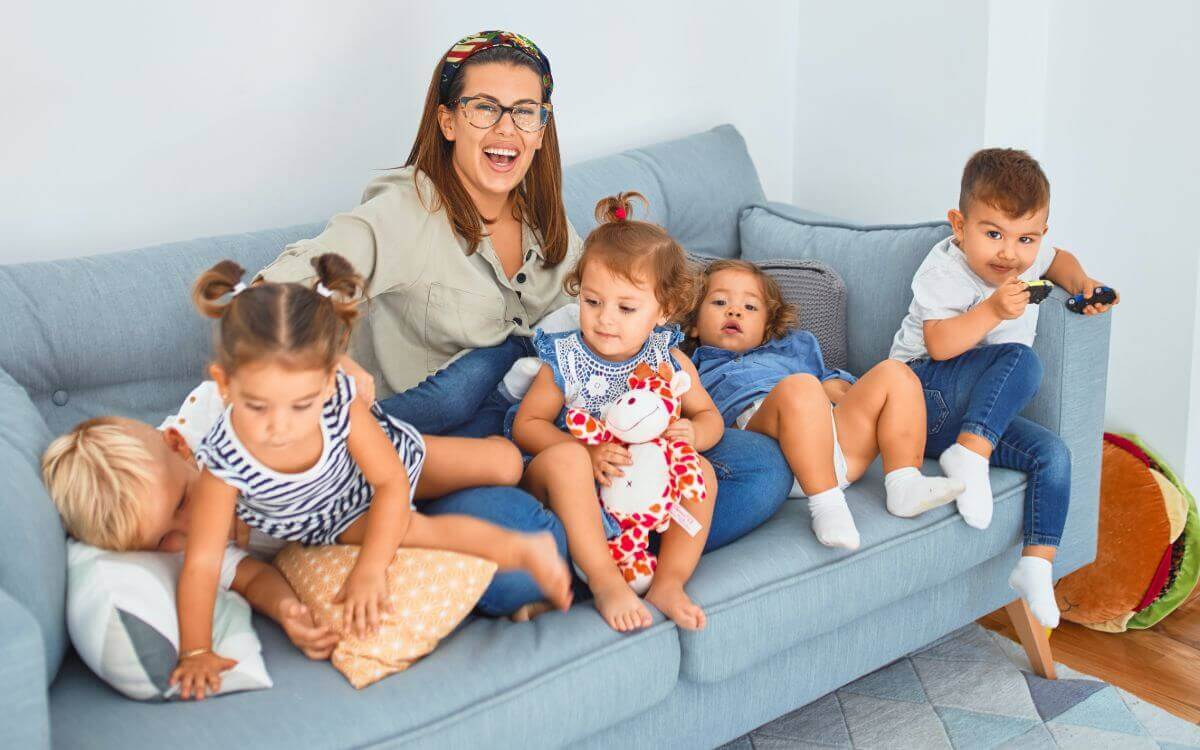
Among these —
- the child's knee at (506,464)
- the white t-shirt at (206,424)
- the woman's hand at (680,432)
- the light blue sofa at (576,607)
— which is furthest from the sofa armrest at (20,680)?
the woman's hand at (680,432)

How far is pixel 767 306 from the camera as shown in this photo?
2.28 metres

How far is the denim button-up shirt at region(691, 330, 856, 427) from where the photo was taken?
213 cm

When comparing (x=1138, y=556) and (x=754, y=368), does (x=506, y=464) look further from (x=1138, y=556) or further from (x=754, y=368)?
(x=1138, y=556)

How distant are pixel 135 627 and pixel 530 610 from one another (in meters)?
0.55

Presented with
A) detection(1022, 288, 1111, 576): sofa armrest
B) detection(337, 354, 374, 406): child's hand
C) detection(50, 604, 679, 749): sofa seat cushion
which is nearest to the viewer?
detection(50, 604, 679, 749): sofa seat cushion

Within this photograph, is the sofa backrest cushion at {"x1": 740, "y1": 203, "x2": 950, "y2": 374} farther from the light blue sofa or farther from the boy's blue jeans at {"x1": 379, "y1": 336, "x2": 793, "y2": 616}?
the boy's blue jeans at {"x1": 379, "y1": 336, "x2": 793, "y2": 616}

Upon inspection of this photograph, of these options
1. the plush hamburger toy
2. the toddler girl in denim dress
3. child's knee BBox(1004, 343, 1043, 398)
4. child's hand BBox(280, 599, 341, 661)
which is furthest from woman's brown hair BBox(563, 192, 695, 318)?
the plush hamburger toy

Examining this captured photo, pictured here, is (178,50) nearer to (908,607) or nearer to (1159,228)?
(908,607)

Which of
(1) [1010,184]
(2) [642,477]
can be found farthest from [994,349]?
(2) [642,477]

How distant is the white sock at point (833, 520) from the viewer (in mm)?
1808

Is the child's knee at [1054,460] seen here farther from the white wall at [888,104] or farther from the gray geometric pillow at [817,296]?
the white wall at [888,104]

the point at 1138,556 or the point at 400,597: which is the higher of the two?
the point at 400,597

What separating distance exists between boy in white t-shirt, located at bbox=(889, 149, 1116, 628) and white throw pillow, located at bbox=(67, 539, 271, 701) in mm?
1214

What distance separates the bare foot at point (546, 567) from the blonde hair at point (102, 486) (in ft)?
1.73
